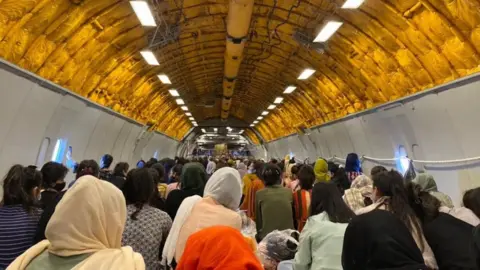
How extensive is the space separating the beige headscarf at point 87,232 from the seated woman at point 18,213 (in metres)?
1.15

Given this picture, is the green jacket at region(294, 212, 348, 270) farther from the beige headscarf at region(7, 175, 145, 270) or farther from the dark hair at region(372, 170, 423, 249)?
the beige headscarf at region(7, 175, 145, 270)

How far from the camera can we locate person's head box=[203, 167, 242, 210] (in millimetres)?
3371

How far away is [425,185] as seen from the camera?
4.50m

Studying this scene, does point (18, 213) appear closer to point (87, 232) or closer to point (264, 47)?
point (87, 232)

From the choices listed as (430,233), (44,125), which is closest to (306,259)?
(430,233)

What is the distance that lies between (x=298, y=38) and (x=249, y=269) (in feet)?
29.6

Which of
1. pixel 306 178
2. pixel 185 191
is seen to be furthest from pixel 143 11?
pixel 306 178

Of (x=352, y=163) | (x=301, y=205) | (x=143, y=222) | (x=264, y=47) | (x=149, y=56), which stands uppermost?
(x=264, y=47)

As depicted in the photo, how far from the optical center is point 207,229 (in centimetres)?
200

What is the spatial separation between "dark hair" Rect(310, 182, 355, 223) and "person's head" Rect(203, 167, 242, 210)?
701 mm

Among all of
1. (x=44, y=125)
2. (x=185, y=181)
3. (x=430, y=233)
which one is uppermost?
(x=44, y=125)

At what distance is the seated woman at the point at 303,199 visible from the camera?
5086mm

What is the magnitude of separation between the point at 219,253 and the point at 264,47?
11.1 metres

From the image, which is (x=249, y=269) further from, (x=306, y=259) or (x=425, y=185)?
(x=425, y=185)
